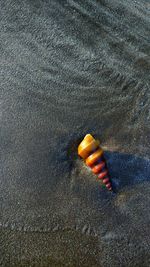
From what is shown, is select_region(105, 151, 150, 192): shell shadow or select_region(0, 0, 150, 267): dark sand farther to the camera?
select_region(105, 151, 150, 192): shell shadow

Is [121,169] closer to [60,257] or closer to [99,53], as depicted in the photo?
[60,257]

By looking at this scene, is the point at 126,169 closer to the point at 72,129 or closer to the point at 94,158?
the point at 94,158

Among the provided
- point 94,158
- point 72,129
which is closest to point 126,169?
point 94,158

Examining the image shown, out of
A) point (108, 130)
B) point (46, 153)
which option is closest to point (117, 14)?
point (108, 130)

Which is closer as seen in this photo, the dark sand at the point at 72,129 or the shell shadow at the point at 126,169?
the dark sand at the point at 72,129

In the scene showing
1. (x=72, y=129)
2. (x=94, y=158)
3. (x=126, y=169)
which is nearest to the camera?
(x=94, y=158)
